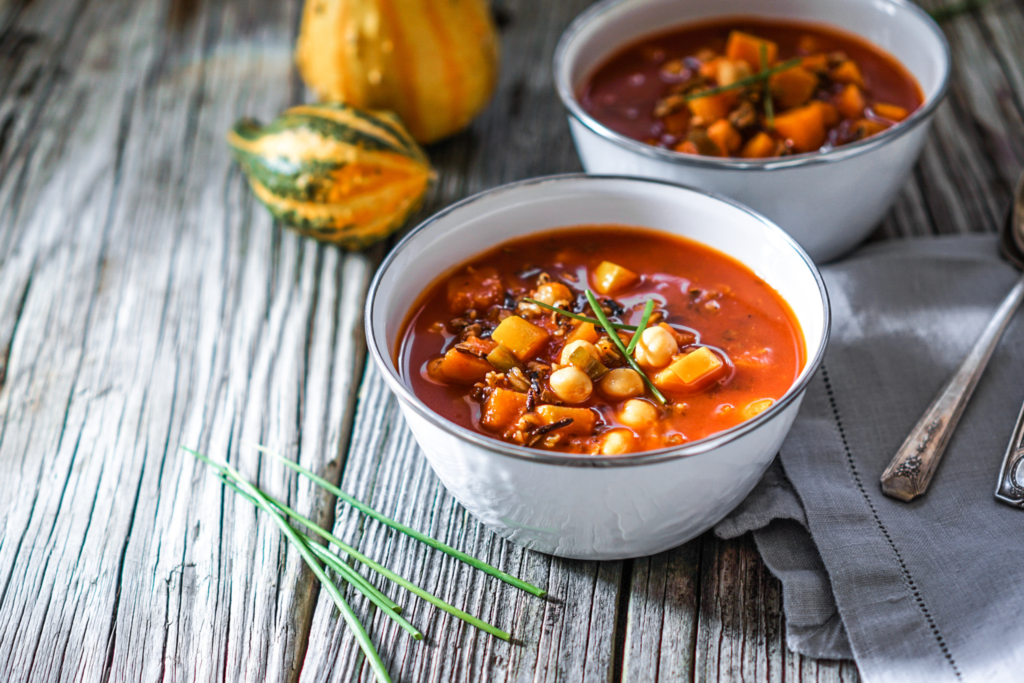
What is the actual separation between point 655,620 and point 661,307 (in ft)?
2.18

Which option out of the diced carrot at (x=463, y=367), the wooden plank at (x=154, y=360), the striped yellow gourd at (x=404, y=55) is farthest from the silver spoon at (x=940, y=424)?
the striped yellow gourd at (x=404, y=55)

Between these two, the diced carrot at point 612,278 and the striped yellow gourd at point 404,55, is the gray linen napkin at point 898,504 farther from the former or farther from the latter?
the striped yellow gourd at point 404,55

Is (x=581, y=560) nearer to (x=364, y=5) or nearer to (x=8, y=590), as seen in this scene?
(x=8, y=590)

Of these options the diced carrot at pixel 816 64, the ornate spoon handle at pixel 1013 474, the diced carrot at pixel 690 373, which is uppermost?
the diced carrot at pixel 816 64

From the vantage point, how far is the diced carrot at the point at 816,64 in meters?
2.58

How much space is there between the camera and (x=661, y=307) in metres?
1.97

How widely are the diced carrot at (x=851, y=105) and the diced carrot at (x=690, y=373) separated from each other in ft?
3.64

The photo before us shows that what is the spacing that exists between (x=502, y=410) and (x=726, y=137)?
1099 millimetres

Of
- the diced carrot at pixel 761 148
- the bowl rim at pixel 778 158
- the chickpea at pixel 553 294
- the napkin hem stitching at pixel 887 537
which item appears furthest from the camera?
the diced carrot at pixel 761 148

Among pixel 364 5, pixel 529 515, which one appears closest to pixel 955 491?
pixel 529 515

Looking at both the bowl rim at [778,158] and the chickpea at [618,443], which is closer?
the chickpea at [618,443]

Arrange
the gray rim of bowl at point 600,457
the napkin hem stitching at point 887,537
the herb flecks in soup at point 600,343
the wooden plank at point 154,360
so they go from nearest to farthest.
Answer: the gray rim of bowl at point 600,457 < the napkin hem stitching at point 887,537 < the herb flecks in soup at point 600,343 < the wooden plank at point 154,360

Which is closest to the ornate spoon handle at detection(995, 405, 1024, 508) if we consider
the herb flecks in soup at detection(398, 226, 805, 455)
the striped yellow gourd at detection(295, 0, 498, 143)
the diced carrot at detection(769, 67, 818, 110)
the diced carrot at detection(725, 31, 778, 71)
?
the herb flecks in soup at detection(398, 226, 805, 455)

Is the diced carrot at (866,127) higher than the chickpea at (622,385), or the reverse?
Answer: the chickpea at (622,385)
